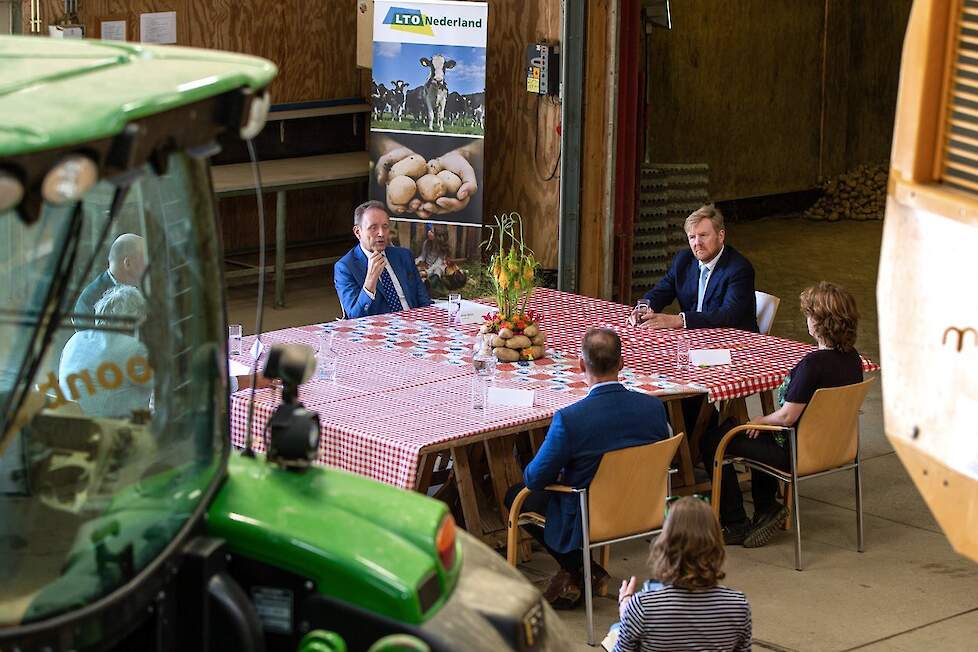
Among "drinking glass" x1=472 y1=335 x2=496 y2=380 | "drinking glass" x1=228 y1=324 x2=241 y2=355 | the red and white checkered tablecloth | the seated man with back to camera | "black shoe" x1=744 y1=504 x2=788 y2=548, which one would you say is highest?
the seated man with back to camera

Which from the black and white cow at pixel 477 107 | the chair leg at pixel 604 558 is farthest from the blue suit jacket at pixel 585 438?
the black and white cow at pixel 477 107

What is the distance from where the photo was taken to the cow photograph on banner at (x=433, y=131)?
10.7m

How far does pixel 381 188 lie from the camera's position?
11.2 m

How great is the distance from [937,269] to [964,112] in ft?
1.24

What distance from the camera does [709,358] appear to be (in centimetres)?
698

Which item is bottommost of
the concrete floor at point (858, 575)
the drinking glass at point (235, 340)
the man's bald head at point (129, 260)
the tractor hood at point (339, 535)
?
the concrete floor at point (858, 575)

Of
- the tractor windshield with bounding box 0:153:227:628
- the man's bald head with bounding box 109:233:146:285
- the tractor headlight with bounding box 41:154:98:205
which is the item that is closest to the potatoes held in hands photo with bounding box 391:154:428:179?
the man's bald head with bounding box 109:233:146:285

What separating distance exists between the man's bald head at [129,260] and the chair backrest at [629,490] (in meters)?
2.23

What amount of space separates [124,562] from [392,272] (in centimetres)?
483

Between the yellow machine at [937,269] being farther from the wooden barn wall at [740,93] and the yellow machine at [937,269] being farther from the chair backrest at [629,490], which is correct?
the wooden barn wall at [740,93]

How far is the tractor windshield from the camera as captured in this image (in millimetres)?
2961

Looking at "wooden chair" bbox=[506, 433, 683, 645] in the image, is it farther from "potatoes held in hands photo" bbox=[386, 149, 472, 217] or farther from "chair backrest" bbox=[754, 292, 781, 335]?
"potatoes held in hands photo" bbox=[386, 149, 472, 217]

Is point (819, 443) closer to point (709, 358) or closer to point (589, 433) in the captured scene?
point (709, 358)

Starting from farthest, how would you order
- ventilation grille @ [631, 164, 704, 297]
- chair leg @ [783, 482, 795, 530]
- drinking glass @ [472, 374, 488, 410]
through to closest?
ventilation grille @ [631, 164, 704, 297], chair leg @ [783, 482, 795, 530], drinking glass @ [472, 374, 488, 410]
